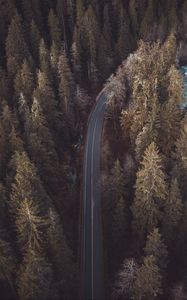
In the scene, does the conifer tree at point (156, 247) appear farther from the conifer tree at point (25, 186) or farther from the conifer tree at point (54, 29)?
the conifer tree at point (54, 29)

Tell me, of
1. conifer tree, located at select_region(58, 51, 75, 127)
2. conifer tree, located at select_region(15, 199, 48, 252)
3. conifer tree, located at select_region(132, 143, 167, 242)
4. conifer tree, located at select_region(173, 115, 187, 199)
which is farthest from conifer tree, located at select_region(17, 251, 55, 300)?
conifer tree, located at select_region(58, 51, 75, 127)

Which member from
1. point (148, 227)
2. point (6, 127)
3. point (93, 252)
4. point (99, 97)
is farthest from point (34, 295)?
point (99, 97)

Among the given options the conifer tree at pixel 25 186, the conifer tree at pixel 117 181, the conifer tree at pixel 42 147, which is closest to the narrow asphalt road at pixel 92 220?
the conifer tree at pixel 42 147

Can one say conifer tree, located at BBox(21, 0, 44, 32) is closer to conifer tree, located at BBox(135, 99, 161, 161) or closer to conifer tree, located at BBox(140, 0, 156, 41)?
conifer tree, located at BBox(140, 0, 156, 41)

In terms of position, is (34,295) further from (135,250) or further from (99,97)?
(99,97)

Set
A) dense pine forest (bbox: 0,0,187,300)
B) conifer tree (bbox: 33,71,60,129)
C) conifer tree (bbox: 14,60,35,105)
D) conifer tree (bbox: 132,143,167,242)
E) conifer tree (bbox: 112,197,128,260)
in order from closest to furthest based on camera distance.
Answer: dense pine forest (bbox: 0,0,187,300) < conifer tree (bbox: 132,143,167,242) < conifer tree (bbox: 112,197,128,260) < conifer tree (bbox: 33,71,60,129) < conifer tree (bbox: 14,60,35,105)

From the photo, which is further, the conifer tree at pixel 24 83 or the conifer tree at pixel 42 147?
the conifer tree at pixel 24 83
